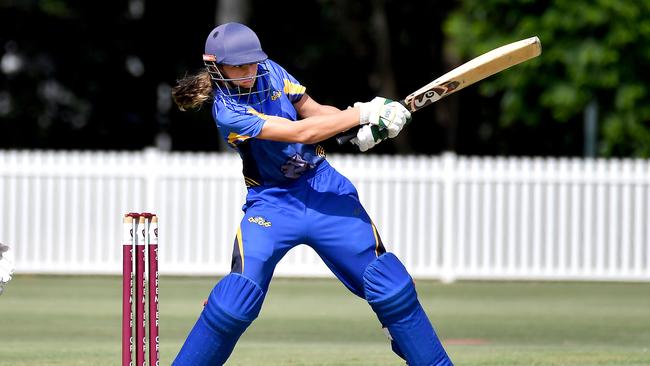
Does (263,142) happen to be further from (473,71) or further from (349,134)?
(473,71)

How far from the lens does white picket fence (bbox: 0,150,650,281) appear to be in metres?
13.3

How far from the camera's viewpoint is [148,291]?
223 inches

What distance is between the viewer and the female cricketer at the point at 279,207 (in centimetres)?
563

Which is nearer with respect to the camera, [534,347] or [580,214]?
[534,347]

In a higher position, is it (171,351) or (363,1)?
(363,1)

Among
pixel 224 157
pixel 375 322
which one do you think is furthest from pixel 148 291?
pixel 224 157

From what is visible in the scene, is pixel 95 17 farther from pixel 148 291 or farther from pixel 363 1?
pixel 148 291

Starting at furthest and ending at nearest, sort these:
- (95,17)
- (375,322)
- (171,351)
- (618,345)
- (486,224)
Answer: (95,17), (486,224), (375,322), (618,345), (171,351)

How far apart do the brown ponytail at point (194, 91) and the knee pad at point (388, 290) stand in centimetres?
102

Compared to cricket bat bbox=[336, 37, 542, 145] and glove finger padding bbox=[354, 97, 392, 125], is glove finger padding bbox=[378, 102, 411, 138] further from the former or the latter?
cricket bat bbox=[336, 37, 542, 145]

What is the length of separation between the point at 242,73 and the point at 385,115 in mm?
647

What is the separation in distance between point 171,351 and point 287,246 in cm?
257

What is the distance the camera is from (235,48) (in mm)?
5680

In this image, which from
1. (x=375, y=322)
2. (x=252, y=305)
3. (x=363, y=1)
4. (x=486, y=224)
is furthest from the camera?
(x=363, y=1)
